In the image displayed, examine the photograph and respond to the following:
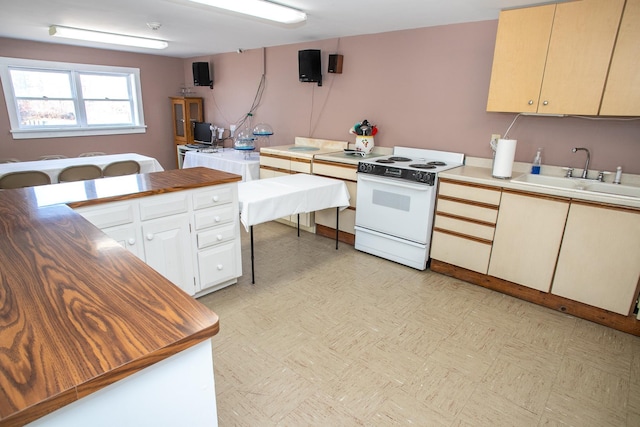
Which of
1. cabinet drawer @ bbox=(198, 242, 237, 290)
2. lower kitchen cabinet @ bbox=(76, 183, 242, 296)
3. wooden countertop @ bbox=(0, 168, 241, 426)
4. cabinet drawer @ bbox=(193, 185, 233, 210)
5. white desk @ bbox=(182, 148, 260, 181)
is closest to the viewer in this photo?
wooden countertop @ bbox=(0, 168, 241, 426)

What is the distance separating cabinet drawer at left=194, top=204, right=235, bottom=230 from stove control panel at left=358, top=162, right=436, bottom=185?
56.0 inches

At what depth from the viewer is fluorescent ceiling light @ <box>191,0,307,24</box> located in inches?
109

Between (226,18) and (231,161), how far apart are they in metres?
1.76

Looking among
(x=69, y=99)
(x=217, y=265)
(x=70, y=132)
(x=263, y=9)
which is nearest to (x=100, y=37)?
(x=69, y=99)

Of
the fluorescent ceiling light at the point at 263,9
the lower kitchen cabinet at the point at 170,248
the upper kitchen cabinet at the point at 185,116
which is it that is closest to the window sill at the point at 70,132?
the upper kitchen cabinet at the point at 185,116

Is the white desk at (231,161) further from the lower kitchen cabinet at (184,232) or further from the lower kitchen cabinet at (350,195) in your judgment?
the lower kitchen cabinet at (184,232)

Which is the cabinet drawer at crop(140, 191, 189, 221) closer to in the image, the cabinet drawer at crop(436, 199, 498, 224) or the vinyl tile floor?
the vinyl tile floor

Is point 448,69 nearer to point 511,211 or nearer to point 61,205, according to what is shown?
point 511,211

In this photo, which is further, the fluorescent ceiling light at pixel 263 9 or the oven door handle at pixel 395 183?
the oven door handle at pixel 395 183

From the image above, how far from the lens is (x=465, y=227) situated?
306 centimetres

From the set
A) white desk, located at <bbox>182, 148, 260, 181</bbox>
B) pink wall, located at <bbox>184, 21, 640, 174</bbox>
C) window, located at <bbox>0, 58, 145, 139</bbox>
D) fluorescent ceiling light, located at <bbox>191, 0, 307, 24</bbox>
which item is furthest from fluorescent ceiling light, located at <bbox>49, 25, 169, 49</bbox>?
fluorescent ceiling light, located at <bbox>191, 0, 307, 24</bbox>

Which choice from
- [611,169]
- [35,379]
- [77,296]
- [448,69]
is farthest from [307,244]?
[35,379]

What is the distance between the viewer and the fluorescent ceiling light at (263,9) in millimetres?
2771

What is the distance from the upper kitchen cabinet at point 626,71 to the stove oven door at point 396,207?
1.34 metres
